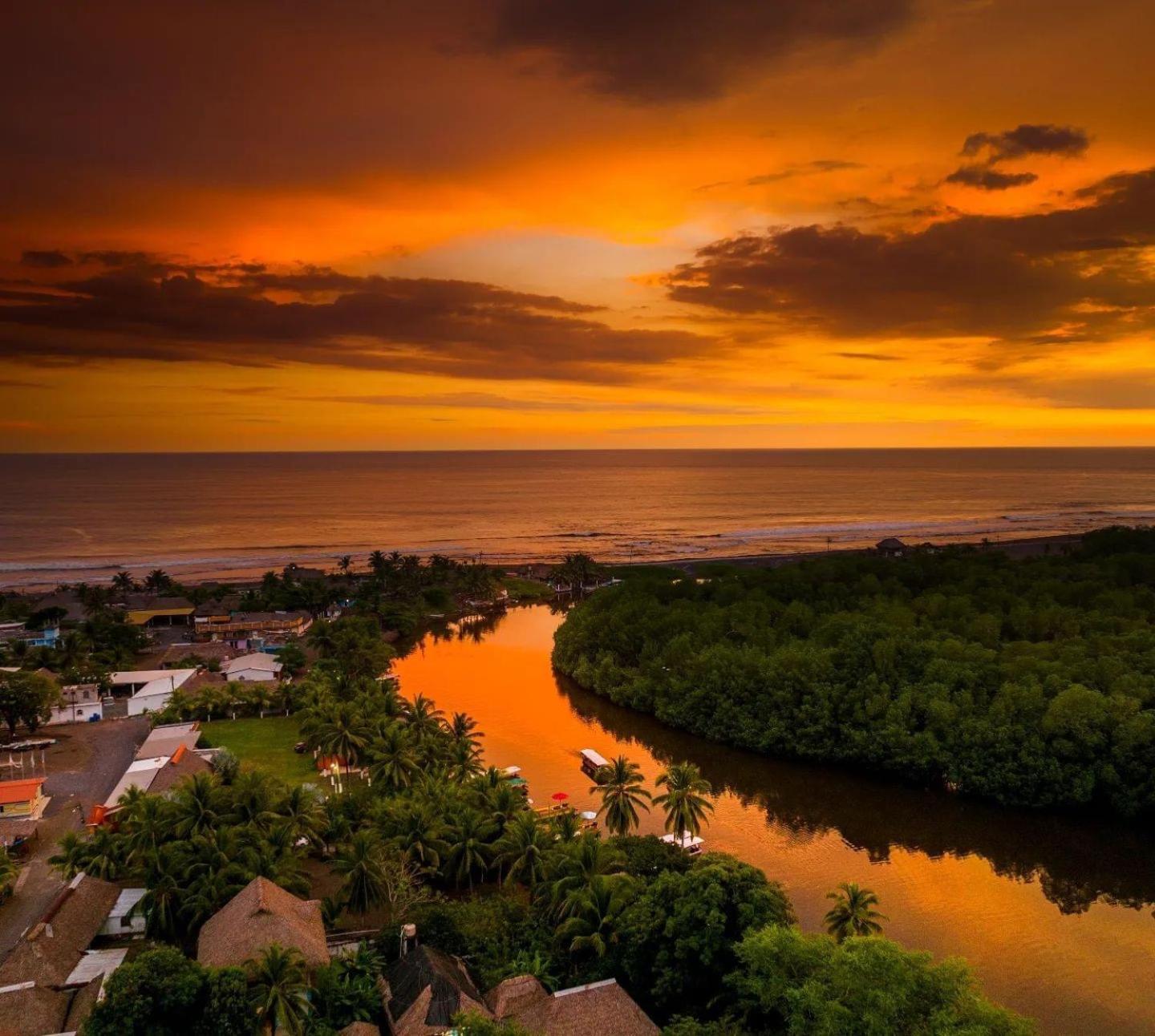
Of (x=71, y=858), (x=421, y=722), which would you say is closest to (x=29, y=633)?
(x=421, y=722)

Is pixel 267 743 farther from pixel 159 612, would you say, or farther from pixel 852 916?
pixel 159 612

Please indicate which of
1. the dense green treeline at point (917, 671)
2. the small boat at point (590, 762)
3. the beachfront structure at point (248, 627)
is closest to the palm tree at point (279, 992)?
the small boat at point (590, 762)

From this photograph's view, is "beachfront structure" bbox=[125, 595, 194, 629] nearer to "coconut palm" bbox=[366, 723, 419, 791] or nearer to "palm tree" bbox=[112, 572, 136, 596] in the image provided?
"palm tree" bbox=[112, 572, 136, 596]

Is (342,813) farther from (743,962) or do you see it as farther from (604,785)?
(743,962)

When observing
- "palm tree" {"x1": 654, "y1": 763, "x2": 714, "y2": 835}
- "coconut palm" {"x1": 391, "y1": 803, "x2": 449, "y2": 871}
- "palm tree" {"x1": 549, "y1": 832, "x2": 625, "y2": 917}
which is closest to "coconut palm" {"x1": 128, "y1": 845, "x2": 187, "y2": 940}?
"coconut palm" {"x1": 391, "y1": 803, "x2": 449, "y2": 871}

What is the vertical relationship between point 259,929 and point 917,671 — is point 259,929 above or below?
below

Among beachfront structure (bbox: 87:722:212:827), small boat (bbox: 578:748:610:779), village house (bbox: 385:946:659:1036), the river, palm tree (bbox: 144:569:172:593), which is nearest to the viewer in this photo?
village house (bbox: 385:946:659:1036)

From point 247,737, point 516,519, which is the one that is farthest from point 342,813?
point 516,519
